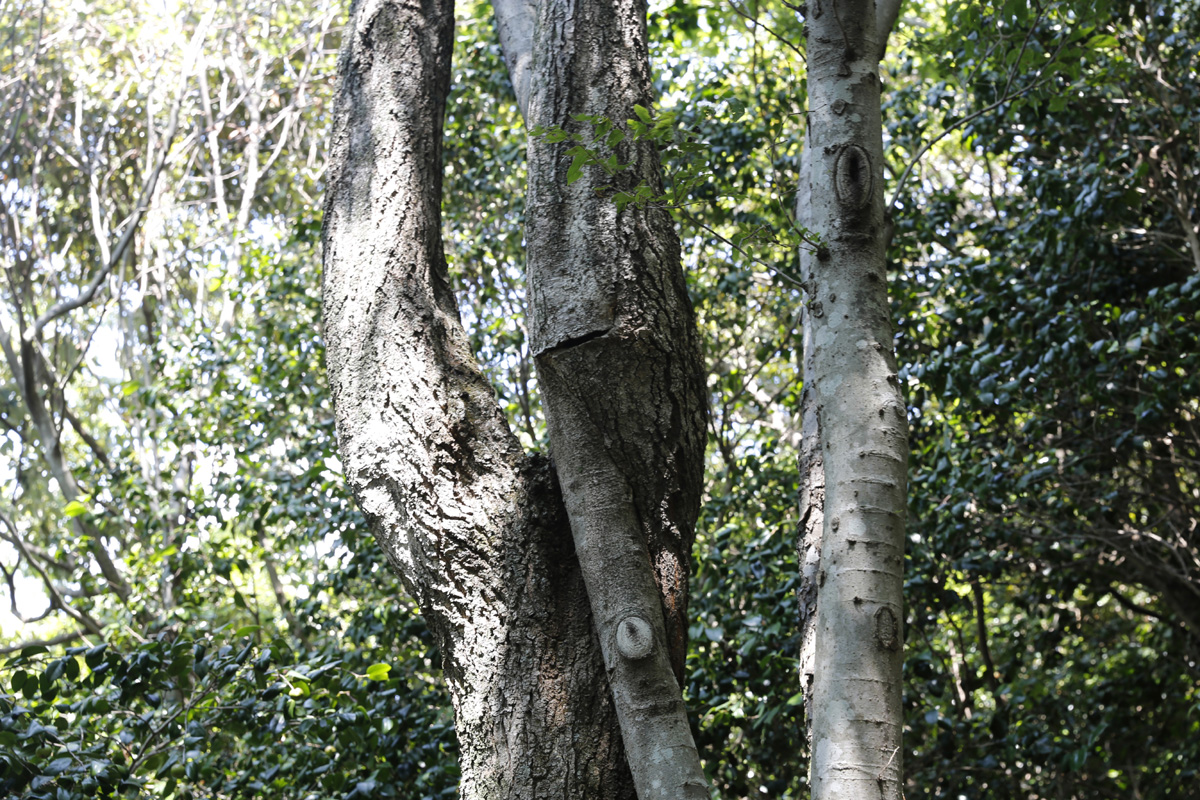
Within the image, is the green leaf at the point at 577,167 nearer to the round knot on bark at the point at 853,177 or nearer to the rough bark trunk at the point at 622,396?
the rough bark trunk at the point at 622,396

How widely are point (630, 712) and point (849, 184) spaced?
1000 millimetres

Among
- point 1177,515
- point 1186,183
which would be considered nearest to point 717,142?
point 1186,183

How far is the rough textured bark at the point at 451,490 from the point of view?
64.4 inches

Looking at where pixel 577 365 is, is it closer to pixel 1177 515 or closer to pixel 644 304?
pixel 644 304

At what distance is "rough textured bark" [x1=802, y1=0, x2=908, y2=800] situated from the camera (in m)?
1.37

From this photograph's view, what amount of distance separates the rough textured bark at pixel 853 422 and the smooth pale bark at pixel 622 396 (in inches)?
10.8

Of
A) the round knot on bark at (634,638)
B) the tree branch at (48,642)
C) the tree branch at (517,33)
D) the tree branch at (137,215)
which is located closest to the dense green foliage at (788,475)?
the tree branch at (48,642)

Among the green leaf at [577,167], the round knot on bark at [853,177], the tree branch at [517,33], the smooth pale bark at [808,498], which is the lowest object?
the smooth pale bark at [808,498]

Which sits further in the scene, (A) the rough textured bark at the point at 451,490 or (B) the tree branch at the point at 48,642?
(B) the tree branch at the point at 48,642

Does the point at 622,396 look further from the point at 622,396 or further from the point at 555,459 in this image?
the point at 555,459

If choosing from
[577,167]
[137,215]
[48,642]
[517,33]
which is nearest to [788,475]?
[517,33]

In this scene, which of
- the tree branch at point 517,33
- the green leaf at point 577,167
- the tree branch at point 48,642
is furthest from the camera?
the tree branch at point 48,642

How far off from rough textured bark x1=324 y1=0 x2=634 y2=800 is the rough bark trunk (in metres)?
0.09

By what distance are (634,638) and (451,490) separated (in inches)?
18.1
